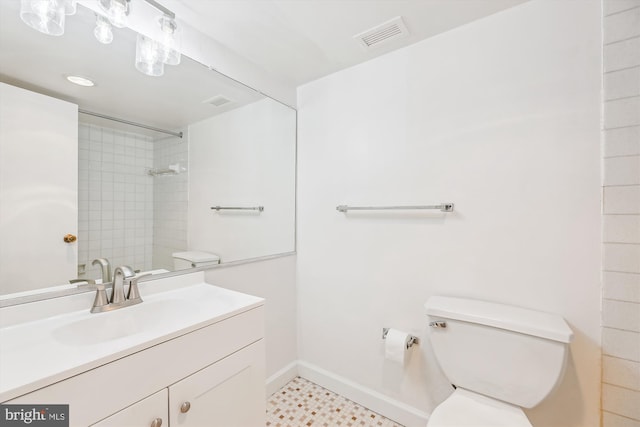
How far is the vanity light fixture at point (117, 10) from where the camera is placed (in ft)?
3.44

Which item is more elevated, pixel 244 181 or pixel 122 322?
pixel 244 181

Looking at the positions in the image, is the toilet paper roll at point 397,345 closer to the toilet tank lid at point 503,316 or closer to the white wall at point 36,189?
the toilet tank lid at point 503,316

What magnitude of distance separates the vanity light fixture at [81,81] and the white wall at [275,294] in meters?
1.01

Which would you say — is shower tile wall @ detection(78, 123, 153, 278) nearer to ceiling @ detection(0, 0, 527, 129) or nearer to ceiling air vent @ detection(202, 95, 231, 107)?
ceiling @ detection(0, 0, 527, 129)

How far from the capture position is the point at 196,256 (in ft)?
4.72

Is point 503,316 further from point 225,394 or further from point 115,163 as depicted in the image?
point 115,163

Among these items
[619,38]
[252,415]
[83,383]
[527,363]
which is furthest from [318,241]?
[619,38]

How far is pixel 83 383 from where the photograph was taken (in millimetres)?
654

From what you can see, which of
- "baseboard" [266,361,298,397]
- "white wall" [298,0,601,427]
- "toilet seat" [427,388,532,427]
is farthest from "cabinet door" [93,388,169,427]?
"white wall" [298,0,601,427]

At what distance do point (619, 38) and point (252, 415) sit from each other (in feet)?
6.97

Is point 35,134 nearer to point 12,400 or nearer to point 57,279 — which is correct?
point 57,279

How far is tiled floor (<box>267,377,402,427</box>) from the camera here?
1.52 m

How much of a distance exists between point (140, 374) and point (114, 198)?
797 mm

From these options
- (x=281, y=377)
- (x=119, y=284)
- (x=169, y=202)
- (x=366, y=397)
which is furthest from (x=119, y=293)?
(x=366, y=397)
